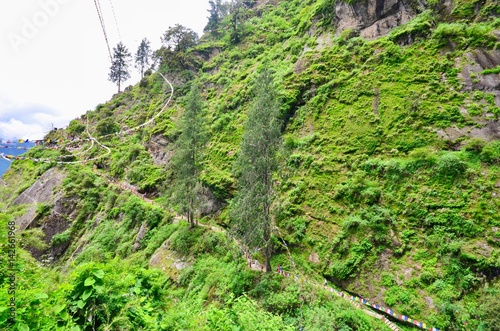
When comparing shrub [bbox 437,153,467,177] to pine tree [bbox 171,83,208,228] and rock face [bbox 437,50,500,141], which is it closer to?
rock face [bbox 437,50,500,141]

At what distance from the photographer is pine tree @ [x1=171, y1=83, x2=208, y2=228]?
20.8 metres

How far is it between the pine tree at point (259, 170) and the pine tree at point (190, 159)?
6768 mm

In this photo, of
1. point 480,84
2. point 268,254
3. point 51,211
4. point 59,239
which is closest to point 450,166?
point 480,84

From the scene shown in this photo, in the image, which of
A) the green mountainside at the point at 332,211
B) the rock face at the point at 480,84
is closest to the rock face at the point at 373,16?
the green mountainside at the point at 332,211

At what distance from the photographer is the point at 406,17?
2228 centimetres

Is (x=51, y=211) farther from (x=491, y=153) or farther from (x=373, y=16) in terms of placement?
(x=491, y=153)

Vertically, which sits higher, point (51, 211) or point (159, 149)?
point (159, 149)

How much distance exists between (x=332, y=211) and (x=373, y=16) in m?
19.5

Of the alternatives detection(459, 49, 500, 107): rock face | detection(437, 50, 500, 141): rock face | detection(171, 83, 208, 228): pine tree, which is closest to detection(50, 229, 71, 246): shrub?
detection(171, 83, 208, 228): pine tree

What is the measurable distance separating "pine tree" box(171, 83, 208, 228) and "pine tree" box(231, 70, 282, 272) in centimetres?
677

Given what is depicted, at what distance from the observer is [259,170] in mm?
14789

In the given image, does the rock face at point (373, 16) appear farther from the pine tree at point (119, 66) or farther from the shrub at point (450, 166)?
→ the pine tree at point (119, 66)

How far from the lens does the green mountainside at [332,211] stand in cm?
509

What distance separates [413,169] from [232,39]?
42.7 meters
